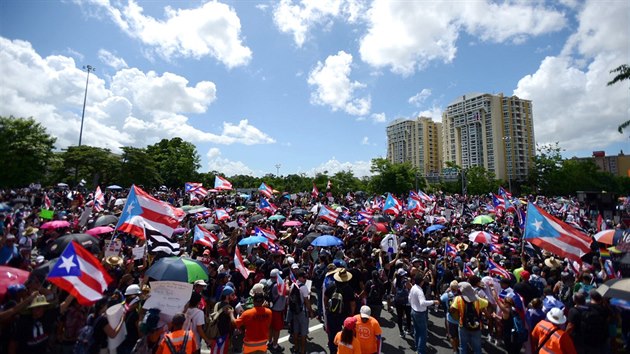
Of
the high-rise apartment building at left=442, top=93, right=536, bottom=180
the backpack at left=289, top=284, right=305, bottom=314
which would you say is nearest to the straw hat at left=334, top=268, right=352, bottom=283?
the backpack at left=289, top=284, right=305, bottom=314

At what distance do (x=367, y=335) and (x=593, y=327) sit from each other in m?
3.67

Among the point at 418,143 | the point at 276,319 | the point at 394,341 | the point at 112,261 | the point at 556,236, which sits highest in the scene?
the point at 418,143

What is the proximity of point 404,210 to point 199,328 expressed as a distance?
52.7 ft

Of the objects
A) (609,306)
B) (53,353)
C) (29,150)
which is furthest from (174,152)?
(609,306)

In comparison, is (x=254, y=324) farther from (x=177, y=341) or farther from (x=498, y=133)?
(x=498, y=133)

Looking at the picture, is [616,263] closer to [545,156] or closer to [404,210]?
[404,210]

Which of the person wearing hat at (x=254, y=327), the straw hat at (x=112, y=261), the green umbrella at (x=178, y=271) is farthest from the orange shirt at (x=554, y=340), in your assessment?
the straw hat at (x=112, y=261)

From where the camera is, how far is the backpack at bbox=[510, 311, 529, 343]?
5902 mm

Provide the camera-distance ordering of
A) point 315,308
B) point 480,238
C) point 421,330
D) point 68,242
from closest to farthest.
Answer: point 421,330 → point 68,242 → point 315,308 → point 480,238

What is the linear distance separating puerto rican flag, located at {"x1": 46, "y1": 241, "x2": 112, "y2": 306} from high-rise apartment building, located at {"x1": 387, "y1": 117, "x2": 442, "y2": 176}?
117759 mm

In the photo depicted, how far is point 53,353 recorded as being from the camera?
5.00m

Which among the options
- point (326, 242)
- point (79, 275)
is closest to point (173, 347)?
point (79, 275)

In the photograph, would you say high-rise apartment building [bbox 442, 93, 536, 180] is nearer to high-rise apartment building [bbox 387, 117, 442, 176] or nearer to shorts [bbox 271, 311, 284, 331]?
high-rise apartment building [bbox 387, 117, 442, 176]

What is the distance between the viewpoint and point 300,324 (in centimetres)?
685
